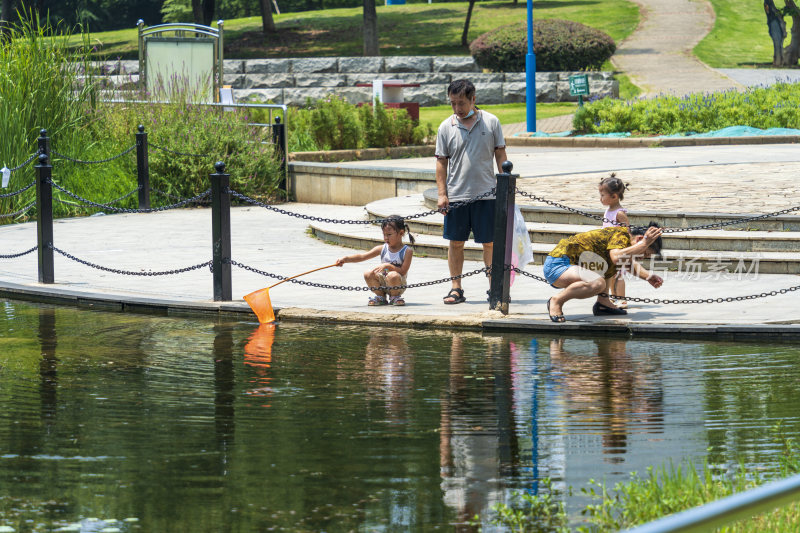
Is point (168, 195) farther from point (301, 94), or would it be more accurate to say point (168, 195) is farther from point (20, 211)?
point (301, 94)

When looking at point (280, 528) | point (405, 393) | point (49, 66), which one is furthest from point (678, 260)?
point (49, 66)

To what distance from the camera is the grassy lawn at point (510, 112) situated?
31.3m

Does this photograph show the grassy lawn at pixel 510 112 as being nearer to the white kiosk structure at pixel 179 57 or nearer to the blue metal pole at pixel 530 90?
the blue metal pole at pixel 530 90

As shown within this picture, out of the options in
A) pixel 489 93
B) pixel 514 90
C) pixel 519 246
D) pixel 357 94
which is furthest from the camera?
pixel 489 93

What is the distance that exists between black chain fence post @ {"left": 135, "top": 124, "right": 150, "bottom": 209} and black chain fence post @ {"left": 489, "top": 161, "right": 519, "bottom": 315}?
955cm

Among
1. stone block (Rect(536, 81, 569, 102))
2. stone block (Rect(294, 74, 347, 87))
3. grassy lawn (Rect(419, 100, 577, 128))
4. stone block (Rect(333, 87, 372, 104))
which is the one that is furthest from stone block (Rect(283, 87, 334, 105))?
A: stone block (Rect(536, 81, 569, 102))

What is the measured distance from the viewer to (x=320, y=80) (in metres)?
39.2

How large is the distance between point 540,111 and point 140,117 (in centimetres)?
1604

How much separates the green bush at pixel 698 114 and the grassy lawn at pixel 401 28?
733 inches

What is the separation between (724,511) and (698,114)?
76.7 ft

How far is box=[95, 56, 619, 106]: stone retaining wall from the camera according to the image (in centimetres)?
3488

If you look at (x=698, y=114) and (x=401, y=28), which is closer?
(x=698, y=114)

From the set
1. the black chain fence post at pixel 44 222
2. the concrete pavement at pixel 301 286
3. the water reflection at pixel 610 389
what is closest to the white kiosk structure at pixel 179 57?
the concrete pavement at pixel 301 286

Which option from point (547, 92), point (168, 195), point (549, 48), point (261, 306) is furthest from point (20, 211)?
point (549, 48)
